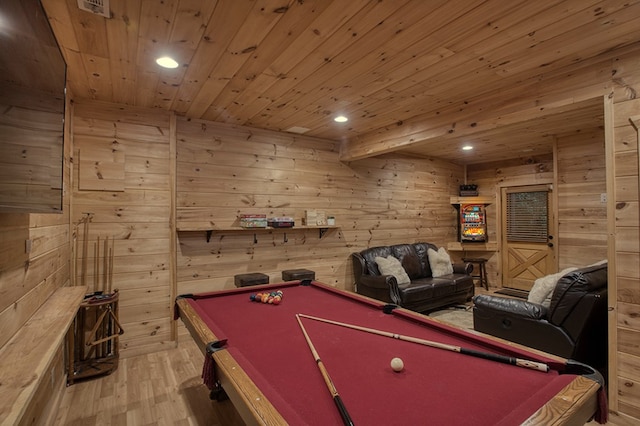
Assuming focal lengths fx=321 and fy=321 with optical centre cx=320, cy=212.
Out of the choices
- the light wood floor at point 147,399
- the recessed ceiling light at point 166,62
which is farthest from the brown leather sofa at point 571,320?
the recessed ceiling light at point 166,62

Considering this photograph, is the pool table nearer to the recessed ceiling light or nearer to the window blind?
the recessed ceiling light

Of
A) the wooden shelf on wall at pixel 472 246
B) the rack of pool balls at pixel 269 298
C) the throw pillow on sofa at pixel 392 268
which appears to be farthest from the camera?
the wooden shelf on wall at pixel 472 246

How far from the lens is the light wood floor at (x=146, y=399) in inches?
92.1

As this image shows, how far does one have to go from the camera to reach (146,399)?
2.61 meters

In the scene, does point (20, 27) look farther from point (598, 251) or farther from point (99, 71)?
point (598, 251)

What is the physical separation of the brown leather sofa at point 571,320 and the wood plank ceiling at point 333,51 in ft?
4.78

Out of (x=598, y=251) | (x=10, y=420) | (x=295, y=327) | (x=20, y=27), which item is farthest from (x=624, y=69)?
(x=10, y=420)

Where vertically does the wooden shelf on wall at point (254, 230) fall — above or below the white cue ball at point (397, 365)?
above

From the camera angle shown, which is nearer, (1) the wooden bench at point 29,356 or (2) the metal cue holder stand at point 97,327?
(1) the wooden bench at point 29,356

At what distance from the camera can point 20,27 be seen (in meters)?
1.28

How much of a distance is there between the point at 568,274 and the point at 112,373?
13.9 feet

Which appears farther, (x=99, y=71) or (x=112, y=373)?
(x=112, y=373)

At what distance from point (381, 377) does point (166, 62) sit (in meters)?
2.59

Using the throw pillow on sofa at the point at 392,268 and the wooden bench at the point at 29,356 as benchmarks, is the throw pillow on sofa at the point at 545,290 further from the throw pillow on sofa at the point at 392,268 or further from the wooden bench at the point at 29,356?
the wooden bench at the point at 29,356
